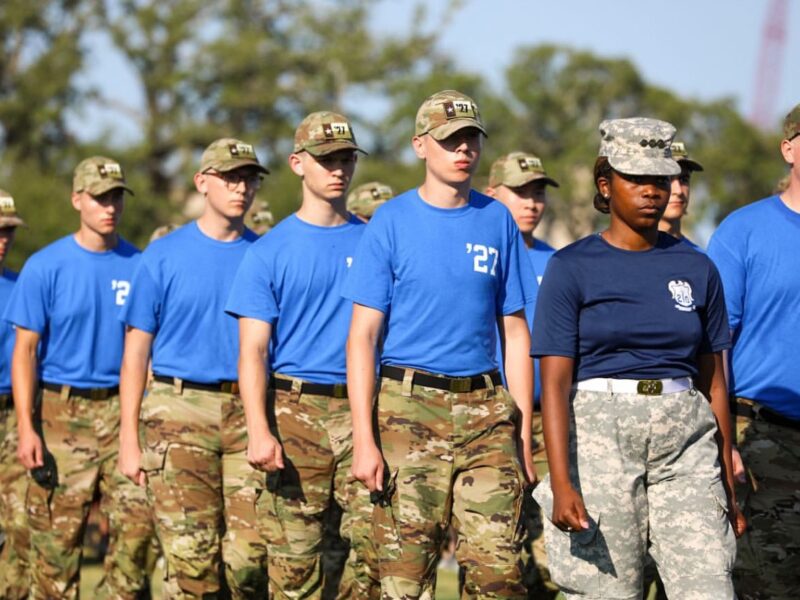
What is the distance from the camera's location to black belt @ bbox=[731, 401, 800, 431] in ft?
24.5

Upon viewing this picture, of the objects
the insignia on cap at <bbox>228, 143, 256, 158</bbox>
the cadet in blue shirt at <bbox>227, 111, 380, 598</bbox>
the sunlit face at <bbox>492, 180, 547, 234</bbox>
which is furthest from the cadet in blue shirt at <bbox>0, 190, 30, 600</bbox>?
the sunlit face at <bbox>492, 180, 547, 234</bbox>

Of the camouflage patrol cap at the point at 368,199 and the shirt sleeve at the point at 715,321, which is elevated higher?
the camouflage patrol cap at the point at 368,199

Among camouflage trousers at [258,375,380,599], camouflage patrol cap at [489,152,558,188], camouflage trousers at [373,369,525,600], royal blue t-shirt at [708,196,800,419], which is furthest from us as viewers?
camouflage patrol cap at [489,152,558,188]

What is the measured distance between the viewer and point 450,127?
285 inches

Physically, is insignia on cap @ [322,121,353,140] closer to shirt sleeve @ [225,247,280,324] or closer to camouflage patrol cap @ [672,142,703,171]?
shirt sleeve @ [225,247,280,324]

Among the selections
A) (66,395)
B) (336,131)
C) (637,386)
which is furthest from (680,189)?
(66,395)

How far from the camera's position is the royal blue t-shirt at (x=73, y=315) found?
10.3 m

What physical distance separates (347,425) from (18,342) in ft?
9.78

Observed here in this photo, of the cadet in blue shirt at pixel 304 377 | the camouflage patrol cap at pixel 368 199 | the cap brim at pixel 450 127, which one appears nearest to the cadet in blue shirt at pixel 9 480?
the camouflage patrol cap at pixel 368 199

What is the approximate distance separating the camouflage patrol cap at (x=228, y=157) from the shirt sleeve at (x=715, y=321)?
3.78m

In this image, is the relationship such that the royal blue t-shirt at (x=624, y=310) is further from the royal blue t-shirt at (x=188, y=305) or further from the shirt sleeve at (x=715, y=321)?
the royal blue t-shirt at (x=188, y=305)

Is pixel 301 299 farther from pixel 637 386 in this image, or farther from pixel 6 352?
pixel 6 352

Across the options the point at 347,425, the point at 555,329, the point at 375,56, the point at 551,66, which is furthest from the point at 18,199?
the point at 555,329

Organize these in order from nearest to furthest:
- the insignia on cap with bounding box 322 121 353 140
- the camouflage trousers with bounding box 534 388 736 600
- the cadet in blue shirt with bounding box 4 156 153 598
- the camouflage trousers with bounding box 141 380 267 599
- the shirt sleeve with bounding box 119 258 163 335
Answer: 1. the camouflage trousers with bounding box 534 388 736 600
2. the insignia on cap with bounding box 322 121 353 140
3. the camouflage trousers with bounding box 141 380 267 599
4. the shirt sleeve with bounding box 119 258 163 335
5. the cadet in blue shirt with bounding box 4 156 153 598
